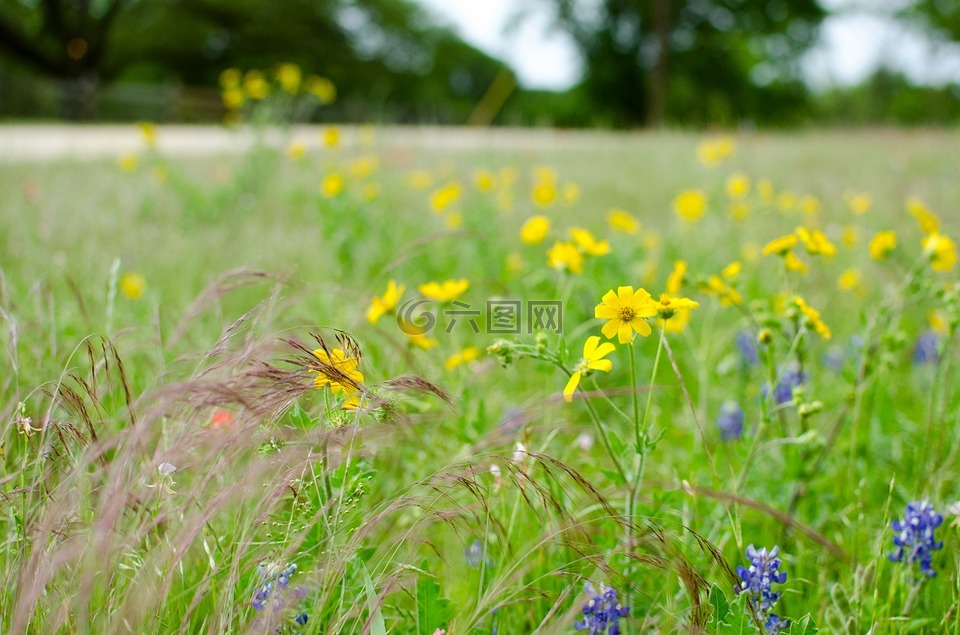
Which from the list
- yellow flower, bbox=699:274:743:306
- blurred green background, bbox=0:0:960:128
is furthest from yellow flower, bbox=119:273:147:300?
blurred green background, bbox=0:0:960:128

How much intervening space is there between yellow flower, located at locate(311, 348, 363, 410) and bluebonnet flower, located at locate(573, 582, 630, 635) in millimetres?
402

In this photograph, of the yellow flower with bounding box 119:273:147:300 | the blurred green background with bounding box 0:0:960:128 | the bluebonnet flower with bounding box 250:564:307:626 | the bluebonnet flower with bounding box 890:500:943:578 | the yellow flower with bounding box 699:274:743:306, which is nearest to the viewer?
the bluebonnet flower with bounding box 250:564:307:626

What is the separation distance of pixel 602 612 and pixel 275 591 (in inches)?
17.0

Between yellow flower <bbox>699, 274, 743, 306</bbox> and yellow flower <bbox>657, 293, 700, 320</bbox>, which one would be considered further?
yellow flower <bbox>699, 274, 743, 306</bbox>

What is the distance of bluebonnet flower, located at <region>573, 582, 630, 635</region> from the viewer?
997 millimetres

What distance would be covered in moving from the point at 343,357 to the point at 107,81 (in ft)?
106

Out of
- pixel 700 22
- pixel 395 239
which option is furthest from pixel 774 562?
pixel 700 22

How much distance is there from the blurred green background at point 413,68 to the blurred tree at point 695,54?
0.17 feet

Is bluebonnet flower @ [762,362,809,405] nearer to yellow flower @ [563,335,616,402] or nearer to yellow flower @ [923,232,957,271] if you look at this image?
yellow flower @ [923,232,957,271]

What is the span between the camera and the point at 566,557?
1.21 m

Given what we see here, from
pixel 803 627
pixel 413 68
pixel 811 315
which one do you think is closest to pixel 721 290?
pixel 811 315

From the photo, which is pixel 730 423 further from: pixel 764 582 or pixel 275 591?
pixel 275 591

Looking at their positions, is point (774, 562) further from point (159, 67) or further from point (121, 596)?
point (159, 67)

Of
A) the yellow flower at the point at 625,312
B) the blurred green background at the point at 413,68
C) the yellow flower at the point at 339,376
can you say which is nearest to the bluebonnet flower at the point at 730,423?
the yellow flower at the point at 625,312
